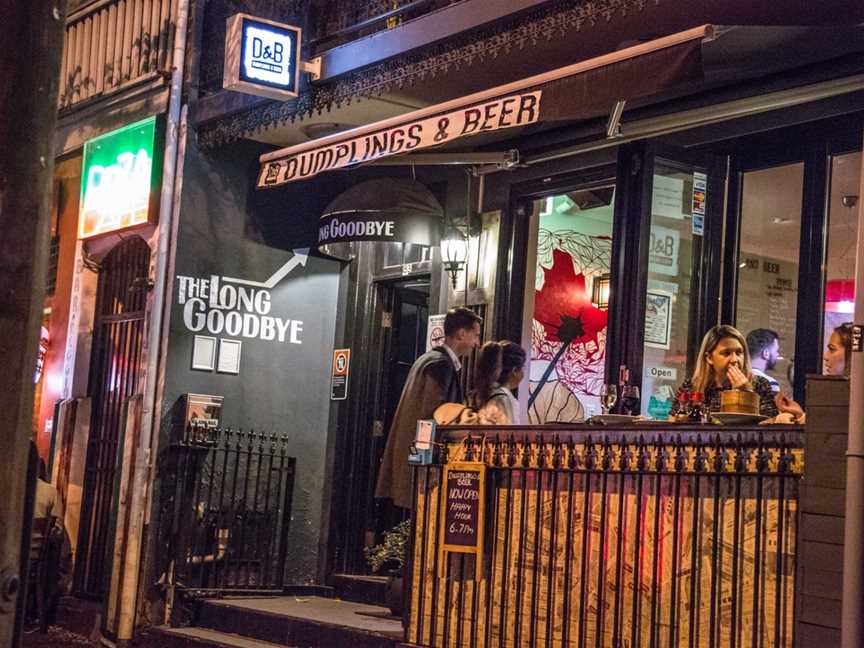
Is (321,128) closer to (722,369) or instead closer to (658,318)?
(658,318)

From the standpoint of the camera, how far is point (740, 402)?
7004 millimetres

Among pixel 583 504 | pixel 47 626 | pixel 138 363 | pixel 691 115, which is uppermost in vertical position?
pixel 691 115

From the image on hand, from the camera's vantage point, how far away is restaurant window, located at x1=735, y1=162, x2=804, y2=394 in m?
9.35

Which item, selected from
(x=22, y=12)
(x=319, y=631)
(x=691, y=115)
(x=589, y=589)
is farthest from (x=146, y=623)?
(x=22, y=12)

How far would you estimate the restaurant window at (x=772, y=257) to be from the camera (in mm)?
9352

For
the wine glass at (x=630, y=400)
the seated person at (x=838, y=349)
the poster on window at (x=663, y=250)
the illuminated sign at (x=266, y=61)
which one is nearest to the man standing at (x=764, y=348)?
the poster on window at (x=663, y=250)

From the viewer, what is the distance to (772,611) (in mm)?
6559

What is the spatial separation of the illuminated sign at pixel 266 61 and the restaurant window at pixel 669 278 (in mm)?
3109

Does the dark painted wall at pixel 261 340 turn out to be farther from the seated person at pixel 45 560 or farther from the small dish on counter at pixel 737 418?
the small dish on counter at pixel 737 418

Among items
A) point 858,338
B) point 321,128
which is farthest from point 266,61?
point 858,338

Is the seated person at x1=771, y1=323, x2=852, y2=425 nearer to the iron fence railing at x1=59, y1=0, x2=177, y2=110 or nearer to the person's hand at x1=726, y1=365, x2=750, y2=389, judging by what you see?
the person's hand at x1=726, y1=365, x2=750, y2=389

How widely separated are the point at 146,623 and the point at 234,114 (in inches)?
172

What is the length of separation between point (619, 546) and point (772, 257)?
3133 mm

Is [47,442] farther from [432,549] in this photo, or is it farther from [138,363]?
[432,549]
